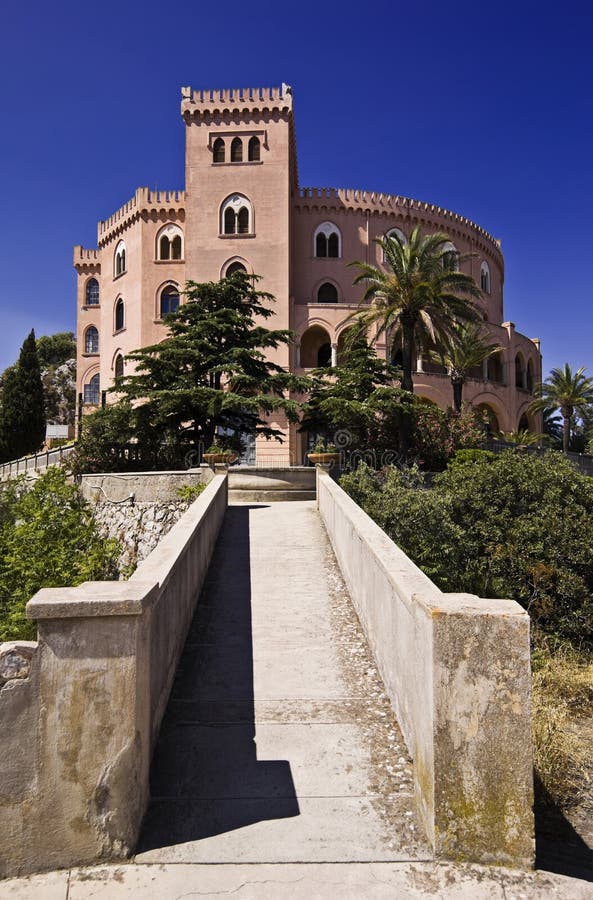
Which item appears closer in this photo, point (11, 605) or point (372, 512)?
point (372, 512)

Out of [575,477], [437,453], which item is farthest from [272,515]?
[437,453]

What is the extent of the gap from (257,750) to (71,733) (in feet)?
4.84

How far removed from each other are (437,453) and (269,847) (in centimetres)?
2013

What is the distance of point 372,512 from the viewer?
12.1 meters

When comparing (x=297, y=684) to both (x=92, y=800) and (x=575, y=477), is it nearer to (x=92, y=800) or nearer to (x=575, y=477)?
(x=92, y=800)

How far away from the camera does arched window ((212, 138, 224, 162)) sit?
30.4 meters

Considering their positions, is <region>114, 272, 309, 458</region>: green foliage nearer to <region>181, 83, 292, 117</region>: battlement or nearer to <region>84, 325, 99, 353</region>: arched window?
<region>181, 83, 292, 117</region>: battlement

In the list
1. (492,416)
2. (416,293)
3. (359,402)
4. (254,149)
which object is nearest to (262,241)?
(254,149)

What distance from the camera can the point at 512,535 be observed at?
11930 millimetres

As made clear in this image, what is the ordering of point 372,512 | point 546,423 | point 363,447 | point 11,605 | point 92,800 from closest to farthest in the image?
point 92,800
point 372,512
point 11,605
point 363,447
point 546,423

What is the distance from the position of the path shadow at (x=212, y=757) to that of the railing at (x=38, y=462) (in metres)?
16.3

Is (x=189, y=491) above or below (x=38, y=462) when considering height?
below

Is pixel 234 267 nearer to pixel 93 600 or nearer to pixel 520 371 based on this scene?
pixel 520 371

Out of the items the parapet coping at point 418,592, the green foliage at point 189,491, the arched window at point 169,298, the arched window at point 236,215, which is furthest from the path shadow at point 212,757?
the arched window at point 169,298
